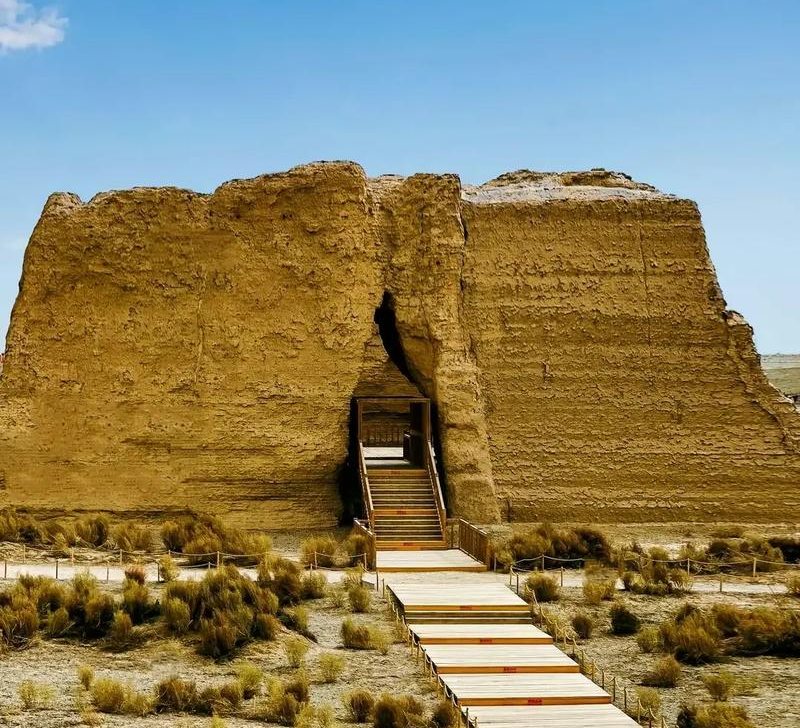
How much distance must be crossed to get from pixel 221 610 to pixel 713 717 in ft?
20.0

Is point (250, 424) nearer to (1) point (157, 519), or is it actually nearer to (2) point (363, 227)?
(1) point (157, 519)

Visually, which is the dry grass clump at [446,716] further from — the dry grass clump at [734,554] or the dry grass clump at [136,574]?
the dry grass clump at [734,554]

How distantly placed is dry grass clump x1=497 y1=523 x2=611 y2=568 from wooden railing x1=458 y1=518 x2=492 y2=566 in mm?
350

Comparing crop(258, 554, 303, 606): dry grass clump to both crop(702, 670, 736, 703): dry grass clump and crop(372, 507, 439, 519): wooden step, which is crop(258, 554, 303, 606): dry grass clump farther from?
crop(702, 670, 736, 703): dry grass clump

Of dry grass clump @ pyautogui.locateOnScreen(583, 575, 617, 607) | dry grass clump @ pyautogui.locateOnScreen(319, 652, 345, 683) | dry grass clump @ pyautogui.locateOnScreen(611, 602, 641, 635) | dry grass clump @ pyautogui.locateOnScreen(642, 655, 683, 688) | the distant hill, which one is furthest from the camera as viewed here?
the distant hill

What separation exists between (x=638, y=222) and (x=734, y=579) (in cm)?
723

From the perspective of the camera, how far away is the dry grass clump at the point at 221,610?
14031 millimetres

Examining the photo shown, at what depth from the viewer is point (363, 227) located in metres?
22.0

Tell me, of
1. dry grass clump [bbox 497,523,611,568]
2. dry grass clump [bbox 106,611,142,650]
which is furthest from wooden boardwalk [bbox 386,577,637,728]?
dry grass clump [bbox 106,611,142,650]

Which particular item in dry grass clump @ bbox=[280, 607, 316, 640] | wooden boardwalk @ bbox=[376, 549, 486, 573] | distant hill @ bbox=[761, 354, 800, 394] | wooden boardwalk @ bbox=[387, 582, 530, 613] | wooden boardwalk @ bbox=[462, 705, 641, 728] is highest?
distant hill @ bbox=[761, 354, 800, 394]

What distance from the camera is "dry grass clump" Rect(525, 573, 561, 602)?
1675 centimetres

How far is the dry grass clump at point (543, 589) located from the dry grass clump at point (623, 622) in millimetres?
1261

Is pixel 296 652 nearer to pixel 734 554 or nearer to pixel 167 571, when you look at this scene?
pixel 167 571

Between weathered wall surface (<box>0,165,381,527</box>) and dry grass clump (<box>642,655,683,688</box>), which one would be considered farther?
weathered wall surface (<box>0,165,381,527</box>)
